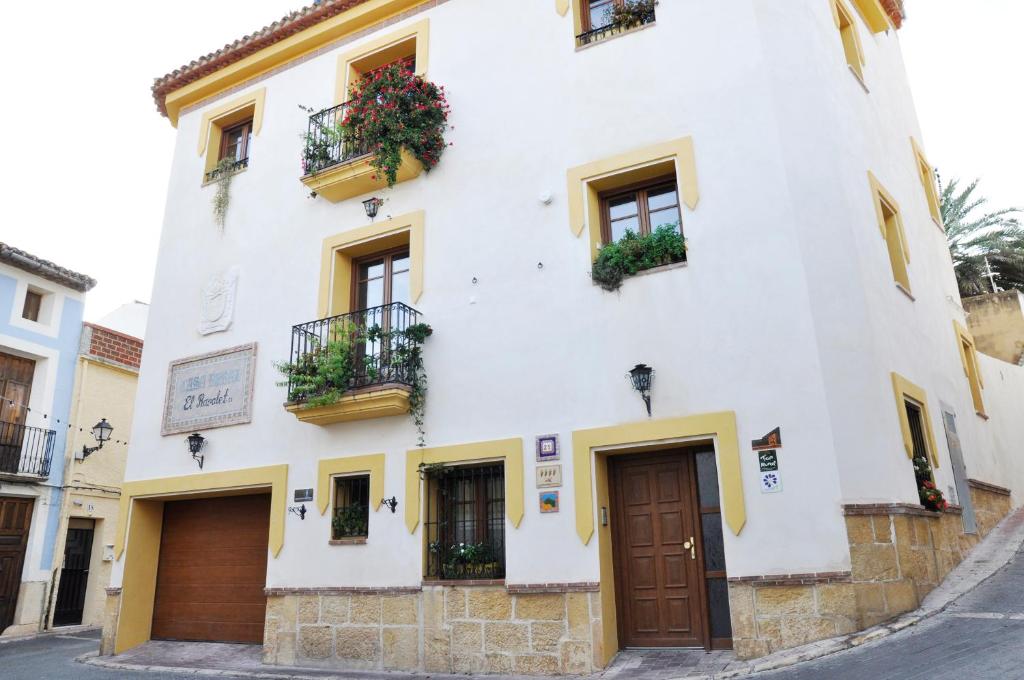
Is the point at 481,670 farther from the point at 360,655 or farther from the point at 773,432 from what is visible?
the point at 773,432

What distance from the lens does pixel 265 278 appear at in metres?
11.8

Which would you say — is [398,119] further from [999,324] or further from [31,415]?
[999,324]

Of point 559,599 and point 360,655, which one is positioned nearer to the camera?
point 559,599

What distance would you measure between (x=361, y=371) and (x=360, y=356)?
0.43 meters

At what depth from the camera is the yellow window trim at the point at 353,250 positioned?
10469 mm

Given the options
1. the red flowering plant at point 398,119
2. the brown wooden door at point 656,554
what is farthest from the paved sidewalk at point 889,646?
the red flowering plant at point 398,119

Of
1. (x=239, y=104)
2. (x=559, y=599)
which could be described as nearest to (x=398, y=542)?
(x=559, y=599)

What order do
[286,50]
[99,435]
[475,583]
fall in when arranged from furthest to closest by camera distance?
[99,435]
[286,50]
[475,583]

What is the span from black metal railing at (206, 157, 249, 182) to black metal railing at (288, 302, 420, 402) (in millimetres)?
4148

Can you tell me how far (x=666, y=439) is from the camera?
8.04 m

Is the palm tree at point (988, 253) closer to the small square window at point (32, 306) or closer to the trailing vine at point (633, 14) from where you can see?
the trailing vine at point (633, 14)

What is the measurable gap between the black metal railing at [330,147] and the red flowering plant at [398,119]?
0.21 m

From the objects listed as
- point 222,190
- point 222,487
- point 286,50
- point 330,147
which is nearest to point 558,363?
point 330,147

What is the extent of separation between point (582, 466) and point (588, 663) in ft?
6.68
